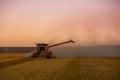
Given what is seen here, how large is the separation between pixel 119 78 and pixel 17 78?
460cm

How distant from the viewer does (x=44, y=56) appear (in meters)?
30.6

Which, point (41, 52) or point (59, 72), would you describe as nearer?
point (59, 72)

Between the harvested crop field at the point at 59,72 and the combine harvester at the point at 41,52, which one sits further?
the combine harvester at the point at 41,52

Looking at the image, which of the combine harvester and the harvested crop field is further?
the combine harvester

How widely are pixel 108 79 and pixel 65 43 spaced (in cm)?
2338

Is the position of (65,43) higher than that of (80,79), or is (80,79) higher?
(65,43)

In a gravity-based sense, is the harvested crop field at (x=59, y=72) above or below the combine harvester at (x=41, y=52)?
below

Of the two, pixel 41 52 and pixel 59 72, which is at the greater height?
pixel 41 52

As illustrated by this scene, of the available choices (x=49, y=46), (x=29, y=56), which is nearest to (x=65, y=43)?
(x=49, y=46)

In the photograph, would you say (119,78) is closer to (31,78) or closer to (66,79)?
(66,79)

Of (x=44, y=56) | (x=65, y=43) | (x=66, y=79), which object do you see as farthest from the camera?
(x=65, y=43)

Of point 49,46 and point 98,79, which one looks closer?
point 98,79

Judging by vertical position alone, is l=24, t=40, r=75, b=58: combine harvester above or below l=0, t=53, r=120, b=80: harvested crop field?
above

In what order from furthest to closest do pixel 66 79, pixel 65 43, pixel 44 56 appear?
1. pixel 65 43
2. pixel 44 56
3. pixel 66 79
